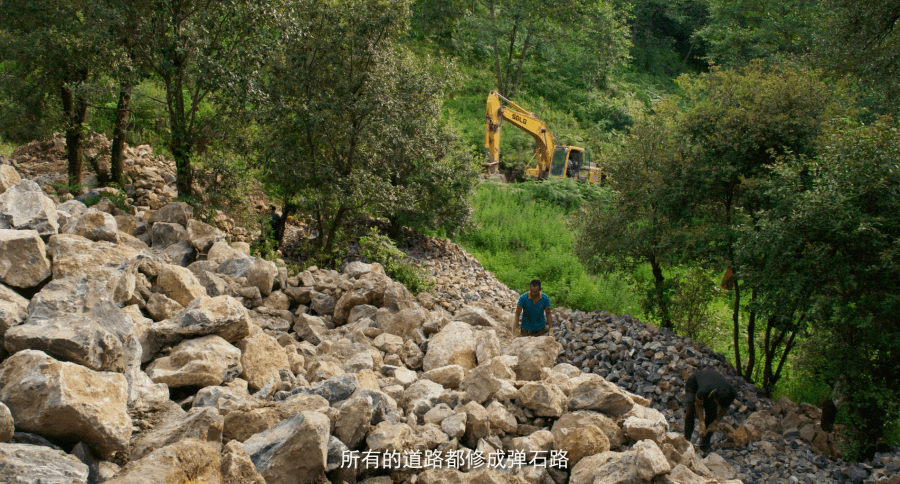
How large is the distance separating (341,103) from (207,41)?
2278mm

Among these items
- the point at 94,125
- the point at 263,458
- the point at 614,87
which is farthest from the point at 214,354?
the point at 614,87

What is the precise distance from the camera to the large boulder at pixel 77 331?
3840 mm

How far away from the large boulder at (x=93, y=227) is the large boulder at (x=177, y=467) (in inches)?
173

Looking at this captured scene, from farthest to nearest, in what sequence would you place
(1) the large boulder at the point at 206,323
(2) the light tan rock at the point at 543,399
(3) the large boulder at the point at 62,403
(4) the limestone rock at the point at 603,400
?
(4) the limestone rock at the point at 603,400 → (2) the light tan rock at the point at 543,399 → (1) the large boulder at the point at 206,323 → (3) the large boulder at the point at 62,403

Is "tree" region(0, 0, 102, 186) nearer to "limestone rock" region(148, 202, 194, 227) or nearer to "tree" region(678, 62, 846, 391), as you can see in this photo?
"limestone rock" region(148, 202, 194, 227)

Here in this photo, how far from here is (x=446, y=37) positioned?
110 feet

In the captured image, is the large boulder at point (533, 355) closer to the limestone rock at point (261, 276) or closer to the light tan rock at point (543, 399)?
the light tan rock at point (543, 399)

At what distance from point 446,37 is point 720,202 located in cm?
2690

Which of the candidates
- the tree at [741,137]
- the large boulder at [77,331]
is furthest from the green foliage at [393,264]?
the large boulder at [77,331]

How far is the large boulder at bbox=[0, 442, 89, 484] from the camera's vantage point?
2832mm

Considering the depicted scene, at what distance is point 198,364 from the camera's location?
4.68 meters

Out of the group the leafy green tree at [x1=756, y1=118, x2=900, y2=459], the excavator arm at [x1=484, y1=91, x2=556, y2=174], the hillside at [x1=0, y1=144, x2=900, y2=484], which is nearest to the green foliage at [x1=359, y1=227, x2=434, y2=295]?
the hillside at [x1=0, y1=144, x2=900, y2=484]

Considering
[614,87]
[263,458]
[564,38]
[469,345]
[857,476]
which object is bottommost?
[857,476]

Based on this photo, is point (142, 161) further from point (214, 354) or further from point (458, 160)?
point (214, 354)
